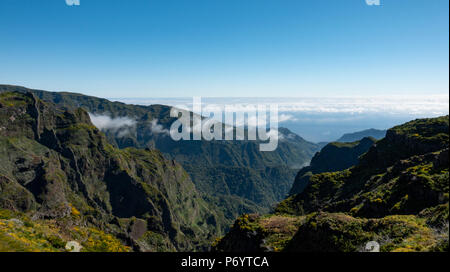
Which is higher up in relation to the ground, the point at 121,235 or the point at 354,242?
the point at 354,242

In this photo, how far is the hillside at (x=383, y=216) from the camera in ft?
81.0

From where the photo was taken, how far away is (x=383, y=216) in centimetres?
3459

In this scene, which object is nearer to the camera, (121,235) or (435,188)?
(435,188)

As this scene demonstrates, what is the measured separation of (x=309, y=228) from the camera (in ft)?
102

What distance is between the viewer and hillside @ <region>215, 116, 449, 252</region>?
2470cm

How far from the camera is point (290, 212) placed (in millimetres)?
58875
